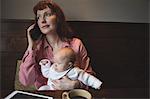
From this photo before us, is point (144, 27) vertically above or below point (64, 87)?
above

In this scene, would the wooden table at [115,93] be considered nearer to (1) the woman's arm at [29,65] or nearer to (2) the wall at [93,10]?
(1) the woman's arm at [29,65]

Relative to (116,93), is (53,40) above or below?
above

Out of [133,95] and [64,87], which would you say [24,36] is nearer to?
[64,87]

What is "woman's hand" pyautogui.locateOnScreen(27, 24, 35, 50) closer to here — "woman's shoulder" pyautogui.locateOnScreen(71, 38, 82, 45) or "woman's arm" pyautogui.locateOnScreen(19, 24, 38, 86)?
"woman's arm" pyautogui.locateOnScreen(19, 24, 38, 86)

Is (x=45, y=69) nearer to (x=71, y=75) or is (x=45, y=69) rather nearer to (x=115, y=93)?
(x=71, y=75)

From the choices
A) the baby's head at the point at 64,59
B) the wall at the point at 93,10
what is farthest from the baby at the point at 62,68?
the wall at the point at 93,10

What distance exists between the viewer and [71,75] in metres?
1.02

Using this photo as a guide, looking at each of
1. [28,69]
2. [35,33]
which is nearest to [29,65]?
[28,69]

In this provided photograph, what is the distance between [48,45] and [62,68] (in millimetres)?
112

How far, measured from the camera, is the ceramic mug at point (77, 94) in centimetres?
98

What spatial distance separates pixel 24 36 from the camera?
1.00 meters

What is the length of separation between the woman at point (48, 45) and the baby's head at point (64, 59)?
0.06ft

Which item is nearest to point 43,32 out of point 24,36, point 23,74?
point 24,36

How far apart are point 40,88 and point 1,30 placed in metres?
0.28
